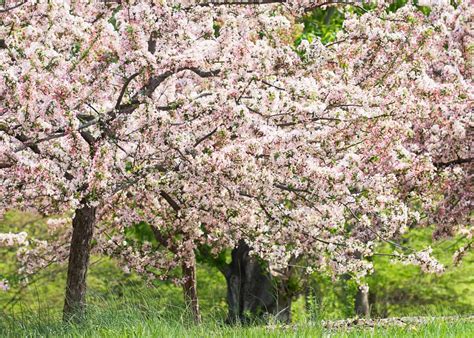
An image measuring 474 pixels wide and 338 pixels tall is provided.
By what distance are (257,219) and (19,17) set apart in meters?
4.39

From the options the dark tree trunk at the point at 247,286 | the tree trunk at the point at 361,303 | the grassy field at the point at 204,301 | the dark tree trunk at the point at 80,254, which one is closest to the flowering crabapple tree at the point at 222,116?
the dark tree trunk at the point at 80,254

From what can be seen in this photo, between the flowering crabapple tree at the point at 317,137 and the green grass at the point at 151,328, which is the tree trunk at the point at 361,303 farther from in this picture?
the green grass at the point at 151,328

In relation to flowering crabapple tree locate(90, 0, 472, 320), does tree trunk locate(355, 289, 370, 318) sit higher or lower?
lower

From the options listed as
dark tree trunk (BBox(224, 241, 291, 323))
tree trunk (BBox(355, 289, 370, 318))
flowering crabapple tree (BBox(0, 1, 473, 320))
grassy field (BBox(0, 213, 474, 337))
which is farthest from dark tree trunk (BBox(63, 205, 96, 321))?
tree trunk (BBox(355, 289, 370, 318))

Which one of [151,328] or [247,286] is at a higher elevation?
[151,328]

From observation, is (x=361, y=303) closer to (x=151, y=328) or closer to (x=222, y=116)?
(x=222, y=116)

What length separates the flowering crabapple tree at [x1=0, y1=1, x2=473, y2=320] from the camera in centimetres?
762

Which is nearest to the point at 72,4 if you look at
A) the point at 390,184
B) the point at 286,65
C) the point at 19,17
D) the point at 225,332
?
the point at 19,17

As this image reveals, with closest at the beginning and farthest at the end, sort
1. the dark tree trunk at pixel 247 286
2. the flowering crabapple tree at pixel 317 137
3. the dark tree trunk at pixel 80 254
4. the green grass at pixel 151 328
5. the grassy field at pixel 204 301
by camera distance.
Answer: the green grass at pixel 151 328 → the grassy field at pixel 204 301 → the flowering crabapple tree at pixel 317 137 → the dark tree trunk at pixel 80 254 → the dark tree trunk at pixel 247 286

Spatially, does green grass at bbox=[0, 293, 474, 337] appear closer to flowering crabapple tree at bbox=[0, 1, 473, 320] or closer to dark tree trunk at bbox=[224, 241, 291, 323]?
flowering crabapple tree at bbox=[0, 1, 473, 320]

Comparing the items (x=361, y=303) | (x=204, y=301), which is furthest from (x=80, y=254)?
(x=204, y=301)

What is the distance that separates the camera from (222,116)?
8.09 metres

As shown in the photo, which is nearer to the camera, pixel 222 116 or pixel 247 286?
pixel 222 116

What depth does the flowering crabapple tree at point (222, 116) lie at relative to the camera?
25.0 feet
